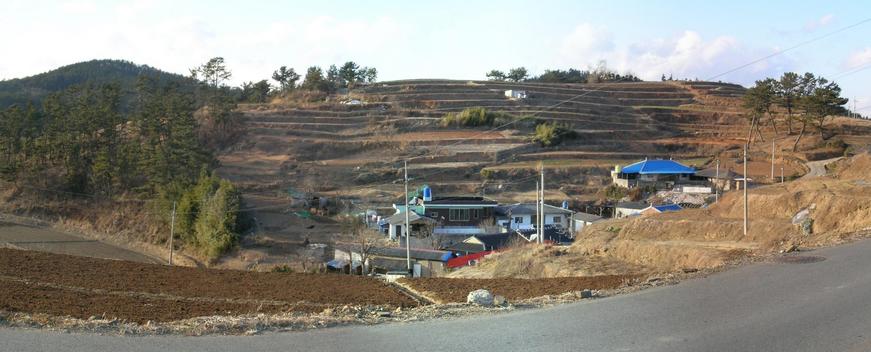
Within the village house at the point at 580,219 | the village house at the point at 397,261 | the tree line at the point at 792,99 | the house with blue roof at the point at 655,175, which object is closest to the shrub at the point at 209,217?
the village house at the point at 397,261

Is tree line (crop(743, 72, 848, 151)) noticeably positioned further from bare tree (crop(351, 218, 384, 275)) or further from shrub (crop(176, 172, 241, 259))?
shrub (crop(176, 172, 241, 259))

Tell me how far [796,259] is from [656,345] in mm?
5152

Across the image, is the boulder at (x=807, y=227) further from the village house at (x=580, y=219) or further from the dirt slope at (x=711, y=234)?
the village house at (x=580, y=219)

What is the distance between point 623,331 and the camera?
5828mm

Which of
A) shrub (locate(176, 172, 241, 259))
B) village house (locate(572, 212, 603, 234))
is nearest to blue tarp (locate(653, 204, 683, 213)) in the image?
Answer: village house (locate(572, 212, 603, 234))

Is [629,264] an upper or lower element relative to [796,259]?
lower

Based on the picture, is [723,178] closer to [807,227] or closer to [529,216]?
[529,216]

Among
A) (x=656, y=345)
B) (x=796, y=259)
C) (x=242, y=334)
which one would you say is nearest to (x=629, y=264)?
(x=796, y=259)

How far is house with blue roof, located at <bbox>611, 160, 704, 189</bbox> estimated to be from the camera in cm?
3722

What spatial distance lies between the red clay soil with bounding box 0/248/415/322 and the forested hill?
5107 cm

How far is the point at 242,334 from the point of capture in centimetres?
588

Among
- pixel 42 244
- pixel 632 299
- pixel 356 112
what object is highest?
pixel 356 112

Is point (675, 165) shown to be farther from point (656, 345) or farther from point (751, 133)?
point (656, 345)

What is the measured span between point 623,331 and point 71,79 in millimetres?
86859
